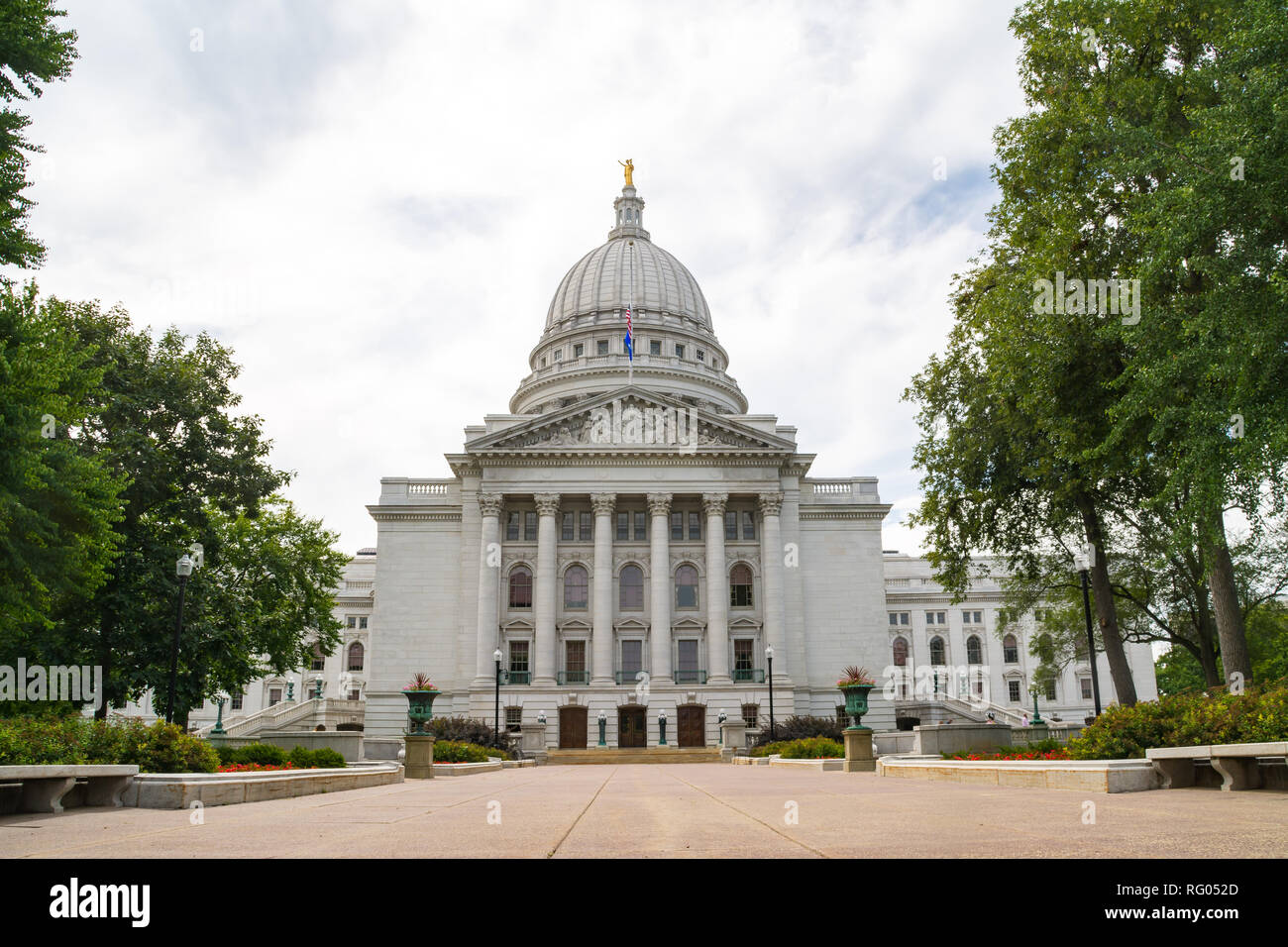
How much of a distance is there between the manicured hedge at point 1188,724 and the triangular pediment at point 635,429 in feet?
146

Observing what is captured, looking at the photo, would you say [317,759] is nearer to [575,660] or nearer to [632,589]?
[575,660]

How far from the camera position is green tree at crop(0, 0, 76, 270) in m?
21.2

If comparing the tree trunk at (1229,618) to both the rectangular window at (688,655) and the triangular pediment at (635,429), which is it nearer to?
the triangular pediment at (635,429)

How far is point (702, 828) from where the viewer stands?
7656 mm

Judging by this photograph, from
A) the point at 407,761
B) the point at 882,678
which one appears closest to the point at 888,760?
the point at 407,761

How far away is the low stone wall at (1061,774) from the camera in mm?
12203

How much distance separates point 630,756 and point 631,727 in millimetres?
6724

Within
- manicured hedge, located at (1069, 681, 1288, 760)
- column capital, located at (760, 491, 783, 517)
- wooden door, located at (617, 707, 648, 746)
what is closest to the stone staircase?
wooden door, located at (617, 707, 648, 746)

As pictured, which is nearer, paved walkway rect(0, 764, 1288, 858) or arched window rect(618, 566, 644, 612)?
paved walkway rect(0, 764, 1288, 858)

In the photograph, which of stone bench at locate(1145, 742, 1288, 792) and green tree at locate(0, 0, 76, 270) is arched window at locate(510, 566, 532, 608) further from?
stone bench at locate(1145, 742, 1288, 792)

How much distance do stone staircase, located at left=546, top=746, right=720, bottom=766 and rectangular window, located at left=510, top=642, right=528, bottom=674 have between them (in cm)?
846

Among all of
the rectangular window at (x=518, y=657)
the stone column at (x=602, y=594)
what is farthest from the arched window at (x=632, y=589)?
the rectangular window at (x=518, y=657)

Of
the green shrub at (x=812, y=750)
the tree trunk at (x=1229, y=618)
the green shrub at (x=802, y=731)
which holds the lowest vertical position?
the green shrub at (x=802, y=731)
